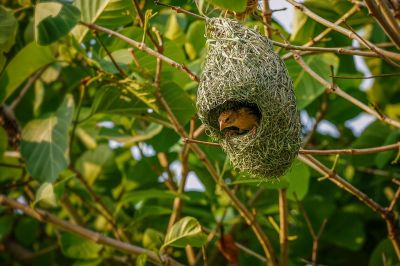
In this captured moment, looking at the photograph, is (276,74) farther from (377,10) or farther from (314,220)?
(314,220)

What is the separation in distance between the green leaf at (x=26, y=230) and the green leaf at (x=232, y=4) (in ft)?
6.07

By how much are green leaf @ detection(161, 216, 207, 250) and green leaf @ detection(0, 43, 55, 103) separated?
768mm

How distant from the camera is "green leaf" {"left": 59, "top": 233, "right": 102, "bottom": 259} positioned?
2.78 meters

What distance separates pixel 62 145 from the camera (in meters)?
2.59

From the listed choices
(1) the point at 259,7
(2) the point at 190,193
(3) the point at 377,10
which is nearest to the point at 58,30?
(1) the point at 259,7

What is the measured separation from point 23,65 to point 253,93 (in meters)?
1.03

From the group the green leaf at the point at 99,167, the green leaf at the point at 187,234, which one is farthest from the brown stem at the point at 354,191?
the green leaf at the point at 99,167

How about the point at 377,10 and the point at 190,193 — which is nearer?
the point at 377,10

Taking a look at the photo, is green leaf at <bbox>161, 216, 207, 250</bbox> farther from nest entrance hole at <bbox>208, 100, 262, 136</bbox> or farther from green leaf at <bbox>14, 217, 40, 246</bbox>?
green leaf at <bbox>14, 217, 40, 246</bbox>

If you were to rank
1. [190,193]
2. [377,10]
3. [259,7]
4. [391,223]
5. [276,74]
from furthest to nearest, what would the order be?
[190,193] → [391,223] → [259,7] → [276,74] → [377,10]

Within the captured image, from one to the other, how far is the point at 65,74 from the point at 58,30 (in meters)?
1.34

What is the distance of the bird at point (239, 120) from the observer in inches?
75.6

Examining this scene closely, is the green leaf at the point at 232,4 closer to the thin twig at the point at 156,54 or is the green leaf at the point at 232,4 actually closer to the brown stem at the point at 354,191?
the thin twig at the point at 156,54

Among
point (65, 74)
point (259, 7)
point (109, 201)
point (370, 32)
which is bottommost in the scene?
point (109, 201)
